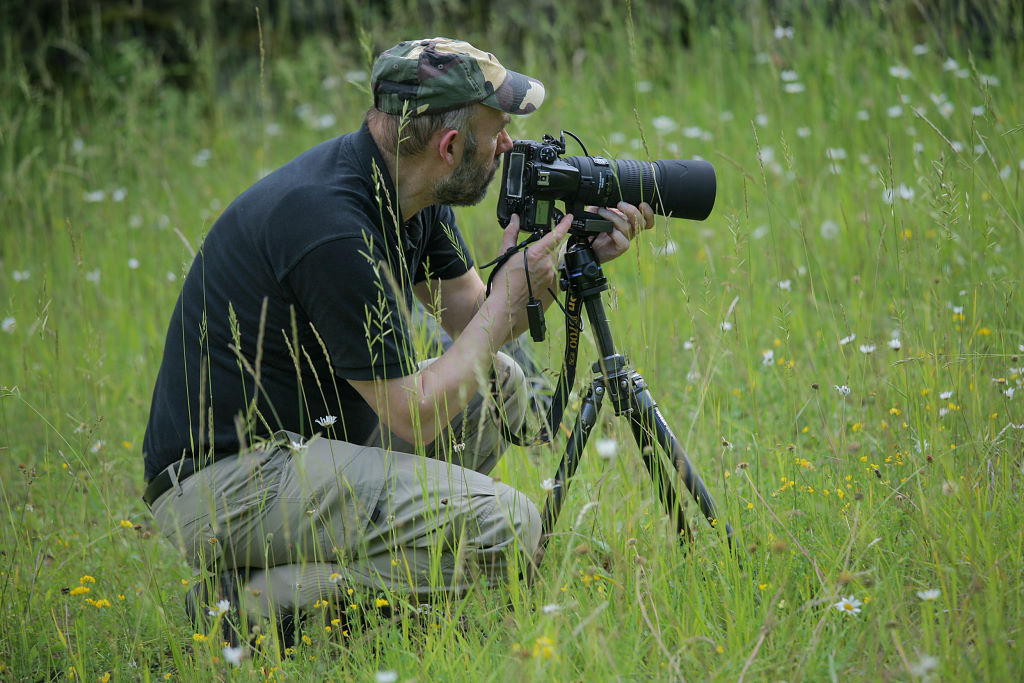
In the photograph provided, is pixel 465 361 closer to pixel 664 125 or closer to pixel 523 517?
pixel 523 517

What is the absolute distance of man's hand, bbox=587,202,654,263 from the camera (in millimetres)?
1943

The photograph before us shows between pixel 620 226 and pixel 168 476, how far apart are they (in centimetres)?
124

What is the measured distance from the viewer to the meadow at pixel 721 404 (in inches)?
64.4

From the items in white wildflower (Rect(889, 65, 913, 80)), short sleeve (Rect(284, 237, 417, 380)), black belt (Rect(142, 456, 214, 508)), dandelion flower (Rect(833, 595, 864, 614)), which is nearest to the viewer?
dandelion flower (Rect(833, 595, 864, 614))

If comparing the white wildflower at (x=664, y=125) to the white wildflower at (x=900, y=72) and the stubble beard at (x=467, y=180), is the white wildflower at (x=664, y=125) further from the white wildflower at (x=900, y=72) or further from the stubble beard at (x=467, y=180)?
the stubble beard at (x=467, y=180)

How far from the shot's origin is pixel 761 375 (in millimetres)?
2898

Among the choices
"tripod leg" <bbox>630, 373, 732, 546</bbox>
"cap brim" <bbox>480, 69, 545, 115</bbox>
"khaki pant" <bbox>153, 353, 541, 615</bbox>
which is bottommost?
"khaki pant" <bbox>153, 353, 541, 615</bbox>

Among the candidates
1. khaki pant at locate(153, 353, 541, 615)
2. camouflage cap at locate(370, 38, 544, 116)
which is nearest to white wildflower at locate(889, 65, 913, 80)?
camouflage cap at locate(370, 38, 544, 116)

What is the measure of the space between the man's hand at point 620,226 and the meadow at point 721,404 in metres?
0.08

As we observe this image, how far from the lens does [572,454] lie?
1.88m

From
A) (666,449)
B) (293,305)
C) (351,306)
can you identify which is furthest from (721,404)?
(293,305)

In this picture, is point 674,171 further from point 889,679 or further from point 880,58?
point 880,58

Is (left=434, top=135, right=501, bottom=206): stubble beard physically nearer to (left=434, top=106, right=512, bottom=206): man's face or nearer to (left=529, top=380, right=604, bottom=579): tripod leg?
(left=434, top=106, right=512, bottom=206): man's face

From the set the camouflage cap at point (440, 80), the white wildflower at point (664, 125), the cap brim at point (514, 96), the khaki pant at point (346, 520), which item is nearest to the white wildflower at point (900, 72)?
the white wildflower at point (664, 125)
